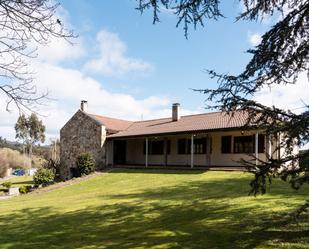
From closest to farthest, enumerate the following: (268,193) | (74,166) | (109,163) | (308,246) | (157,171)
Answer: (308,246) → (268,193) → (157,171) → (109,163) → (74,166)

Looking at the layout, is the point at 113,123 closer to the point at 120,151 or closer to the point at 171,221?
the point at 120,151

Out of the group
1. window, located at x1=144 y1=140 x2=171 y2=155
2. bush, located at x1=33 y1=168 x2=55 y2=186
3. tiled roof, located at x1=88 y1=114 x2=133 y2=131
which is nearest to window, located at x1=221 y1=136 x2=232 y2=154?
window, located at x1=144 y1=140 x2=171 y2=155

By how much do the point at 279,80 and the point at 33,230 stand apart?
27.7ft

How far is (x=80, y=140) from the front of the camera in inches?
1535

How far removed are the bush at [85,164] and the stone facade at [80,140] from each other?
1.20 meters

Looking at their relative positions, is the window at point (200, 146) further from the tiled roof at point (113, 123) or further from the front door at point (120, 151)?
the tiled roof at point (113, 123)

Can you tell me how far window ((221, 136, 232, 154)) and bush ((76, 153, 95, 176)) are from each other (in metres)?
10.9

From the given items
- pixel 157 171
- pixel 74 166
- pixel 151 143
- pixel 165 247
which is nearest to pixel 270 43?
pixel 165 247

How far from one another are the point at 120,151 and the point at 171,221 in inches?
1052

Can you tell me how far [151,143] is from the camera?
36.7 m

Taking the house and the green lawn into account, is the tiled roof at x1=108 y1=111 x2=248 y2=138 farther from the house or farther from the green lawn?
the green lawn

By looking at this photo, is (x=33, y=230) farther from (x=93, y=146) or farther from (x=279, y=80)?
(x=93, y=146)

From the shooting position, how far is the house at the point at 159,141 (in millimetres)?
29656

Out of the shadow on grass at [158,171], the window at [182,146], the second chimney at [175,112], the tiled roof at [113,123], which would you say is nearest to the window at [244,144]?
the shadow on grass at [158,171]
